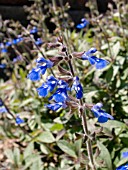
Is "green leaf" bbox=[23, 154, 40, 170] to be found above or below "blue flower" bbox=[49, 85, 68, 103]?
below

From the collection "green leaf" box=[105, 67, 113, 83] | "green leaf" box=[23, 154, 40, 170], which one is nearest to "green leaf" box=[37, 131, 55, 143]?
"green leaf" box=[23, 154, 40, 170]

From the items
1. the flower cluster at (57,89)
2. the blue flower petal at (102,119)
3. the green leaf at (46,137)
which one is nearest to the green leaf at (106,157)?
the green leaf at (46,137)

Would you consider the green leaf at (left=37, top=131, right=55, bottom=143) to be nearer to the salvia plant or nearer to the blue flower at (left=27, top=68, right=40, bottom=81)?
the salvia plant

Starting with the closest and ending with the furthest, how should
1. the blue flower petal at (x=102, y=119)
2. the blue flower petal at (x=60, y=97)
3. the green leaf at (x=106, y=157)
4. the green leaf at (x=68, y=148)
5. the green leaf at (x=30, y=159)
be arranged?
the blue flower petal at (x=60, y=97)
the blue flower petal at (x=102, y=119)
the green leaf at (x=106, y=157)
the green leaf at (x=68, y=148)
the green leaf at (x=30, y=159)

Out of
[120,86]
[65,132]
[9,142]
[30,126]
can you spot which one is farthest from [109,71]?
[9,142]

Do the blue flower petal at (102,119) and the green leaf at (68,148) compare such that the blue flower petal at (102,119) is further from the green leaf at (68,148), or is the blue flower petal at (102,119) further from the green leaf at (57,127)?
the green leaf at (57,127)

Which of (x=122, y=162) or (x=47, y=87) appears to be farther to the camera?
(x=122, y=162)

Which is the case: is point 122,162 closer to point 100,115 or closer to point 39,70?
point 100,115

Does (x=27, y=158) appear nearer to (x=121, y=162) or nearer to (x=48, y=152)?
(x=48, y=152)

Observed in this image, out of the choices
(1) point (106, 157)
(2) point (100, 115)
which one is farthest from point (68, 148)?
(2) point (100, 115)
